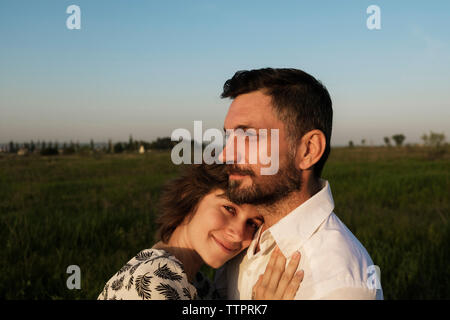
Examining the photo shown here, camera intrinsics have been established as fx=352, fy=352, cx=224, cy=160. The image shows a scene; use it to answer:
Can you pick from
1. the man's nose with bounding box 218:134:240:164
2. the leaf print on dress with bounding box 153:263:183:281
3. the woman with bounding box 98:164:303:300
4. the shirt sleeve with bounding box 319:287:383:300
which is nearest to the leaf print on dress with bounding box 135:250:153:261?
the woman with bounding box 98:164:303:300

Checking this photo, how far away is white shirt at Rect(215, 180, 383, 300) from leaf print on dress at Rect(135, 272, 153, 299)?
642 millimetres

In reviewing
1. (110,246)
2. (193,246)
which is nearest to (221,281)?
(193,246)

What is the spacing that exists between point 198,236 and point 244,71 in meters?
1.10

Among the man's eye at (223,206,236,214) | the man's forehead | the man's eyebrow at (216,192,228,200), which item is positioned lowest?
the man's eye at (223,206,236,214)

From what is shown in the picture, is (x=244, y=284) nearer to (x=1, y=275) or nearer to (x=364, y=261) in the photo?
(x=364, y=261)

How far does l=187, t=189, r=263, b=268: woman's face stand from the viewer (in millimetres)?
→ 2150

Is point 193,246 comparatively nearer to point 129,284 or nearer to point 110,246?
point 129,284

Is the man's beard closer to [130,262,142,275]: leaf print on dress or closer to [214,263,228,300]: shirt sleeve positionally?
[130,262,142,275]: leaf print on dress

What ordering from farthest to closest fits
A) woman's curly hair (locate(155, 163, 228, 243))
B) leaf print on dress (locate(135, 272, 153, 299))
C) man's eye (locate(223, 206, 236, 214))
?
woman's curly hair (locate(155, 163, 228, 243)) → man's eye (locate(223, 206, 236, 214)) → leaf print on dress (locate(135, 272, 153, 299))

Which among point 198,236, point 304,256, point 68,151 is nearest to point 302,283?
point 304,256

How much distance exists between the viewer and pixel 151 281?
1.75 metres

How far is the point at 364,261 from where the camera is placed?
1.54m

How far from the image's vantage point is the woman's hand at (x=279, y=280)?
1.62 metres

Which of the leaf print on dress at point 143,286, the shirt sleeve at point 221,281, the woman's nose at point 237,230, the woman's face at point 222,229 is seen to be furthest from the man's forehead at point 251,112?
the shirt sleeve at point 221,281
